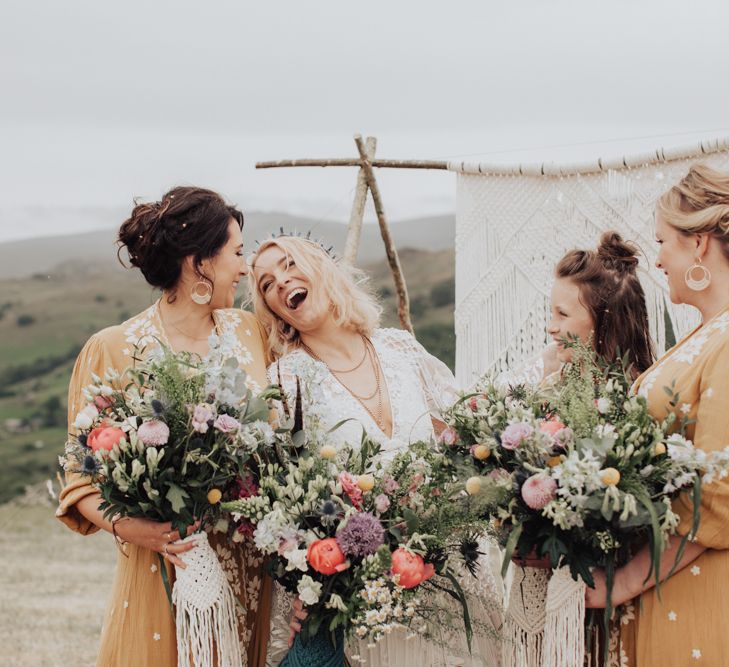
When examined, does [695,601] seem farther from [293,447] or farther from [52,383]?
[52,383]

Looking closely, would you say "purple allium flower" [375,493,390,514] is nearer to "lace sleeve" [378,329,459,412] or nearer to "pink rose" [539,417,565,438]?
"pink rose" [539,417,565,438]

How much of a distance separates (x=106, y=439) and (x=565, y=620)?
5.01 ft

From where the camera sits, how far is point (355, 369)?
3.87 metres

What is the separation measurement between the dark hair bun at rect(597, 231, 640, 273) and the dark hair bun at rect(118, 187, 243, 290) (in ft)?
4.90

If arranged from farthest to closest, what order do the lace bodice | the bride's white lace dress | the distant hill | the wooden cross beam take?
the distant hill < the wooden cross beam < the bride's white lace dress < the lace bodice

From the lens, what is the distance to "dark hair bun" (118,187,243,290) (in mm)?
3547

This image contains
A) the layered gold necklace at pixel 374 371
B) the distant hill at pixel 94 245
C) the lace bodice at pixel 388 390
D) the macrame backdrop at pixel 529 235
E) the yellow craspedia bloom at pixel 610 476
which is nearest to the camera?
the yellow craspedia bloom at pixel 610 476

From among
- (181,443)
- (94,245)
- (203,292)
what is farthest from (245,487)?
(94,245)

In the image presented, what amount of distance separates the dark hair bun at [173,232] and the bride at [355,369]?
28 centimetres

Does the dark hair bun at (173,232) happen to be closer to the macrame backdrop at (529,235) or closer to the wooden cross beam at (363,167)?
the wooden cross beam at (363,167)

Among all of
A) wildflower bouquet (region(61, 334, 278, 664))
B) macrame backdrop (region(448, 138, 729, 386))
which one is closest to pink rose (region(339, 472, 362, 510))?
wildflower bouquet (region(61, 334, 278, 664))

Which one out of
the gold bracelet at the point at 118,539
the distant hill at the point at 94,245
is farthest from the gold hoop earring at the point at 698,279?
the distant hill at the point at 94,245

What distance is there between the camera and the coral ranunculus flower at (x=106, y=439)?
115 inches

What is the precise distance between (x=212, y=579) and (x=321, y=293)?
118 centimetres
